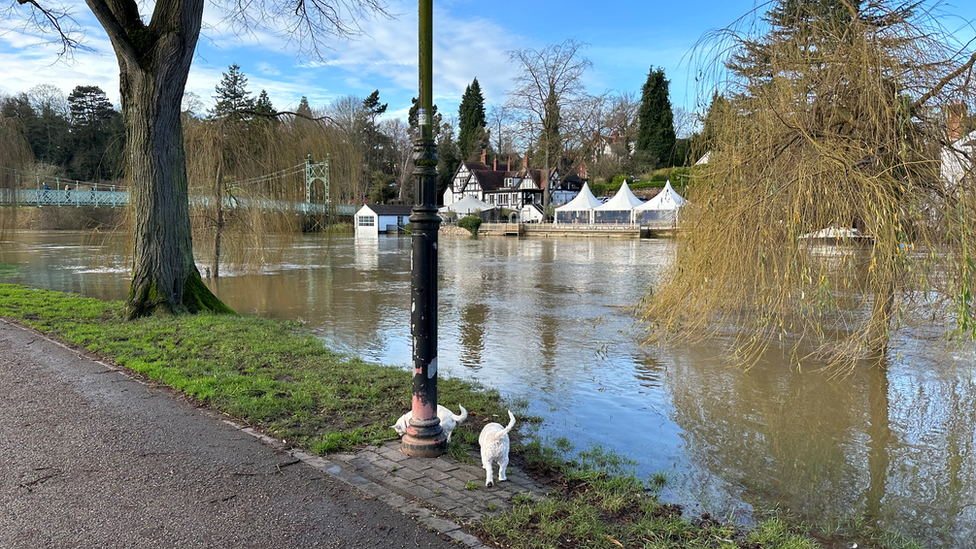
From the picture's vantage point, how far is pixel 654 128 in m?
70.1

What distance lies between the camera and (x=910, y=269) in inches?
218

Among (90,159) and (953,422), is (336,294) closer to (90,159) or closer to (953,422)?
(953,422)

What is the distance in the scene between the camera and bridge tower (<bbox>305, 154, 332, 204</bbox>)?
15570mm

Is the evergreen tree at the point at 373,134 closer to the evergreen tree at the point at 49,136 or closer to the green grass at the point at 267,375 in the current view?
the evergreen tree at the point at 49,136

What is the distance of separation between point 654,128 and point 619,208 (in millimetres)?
22408

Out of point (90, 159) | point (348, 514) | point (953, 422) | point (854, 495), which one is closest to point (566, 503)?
point (348, 514)

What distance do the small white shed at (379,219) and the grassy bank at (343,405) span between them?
56123 millimetres

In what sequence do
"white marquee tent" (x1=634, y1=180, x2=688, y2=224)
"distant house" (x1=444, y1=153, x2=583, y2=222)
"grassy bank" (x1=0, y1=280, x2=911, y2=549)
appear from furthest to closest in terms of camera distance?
1. "distant house" (x1=444, y1=153, x2=583, y2=222)
2. "white marquee tent" (x1=634, y1=180, x2=688, y2=224)
3. "grassy bank" (x1=0, y1=280, x2=911, y2=549)

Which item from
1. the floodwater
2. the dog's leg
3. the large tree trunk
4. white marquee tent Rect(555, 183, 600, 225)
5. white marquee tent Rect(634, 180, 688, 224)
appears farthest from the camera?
white marquee tent Rect(555, 183, 600, 225)

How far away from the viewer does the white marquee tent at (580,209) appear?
5681cm

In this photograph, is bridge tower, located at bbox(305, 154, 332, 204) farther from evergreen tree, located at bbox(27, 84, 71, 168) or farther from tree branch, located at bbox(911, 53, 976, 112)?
evergreen tree, located at bbox(27, 84, 71, 168)

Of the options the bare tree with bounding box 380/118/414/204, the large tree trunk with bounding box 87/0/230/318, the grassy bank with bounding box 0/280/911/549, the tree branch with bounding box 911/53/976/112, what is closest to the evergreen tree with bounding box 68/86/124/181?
Answer: the bare tree with bounding box 380/118/414/204

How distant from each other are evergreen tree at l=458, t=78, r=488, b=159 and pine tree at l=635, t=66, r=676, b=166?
80.2 feet

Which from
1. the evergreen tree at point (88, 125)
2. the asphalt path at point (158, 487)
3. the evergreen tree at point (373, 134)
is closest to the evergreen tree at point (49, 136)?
the evergreen tree at point (88, 125)
